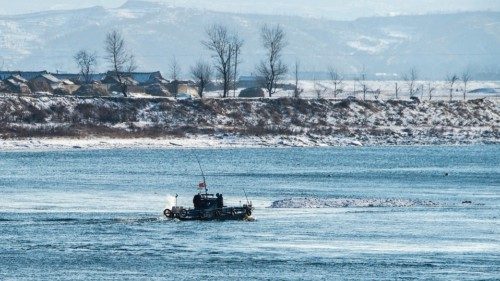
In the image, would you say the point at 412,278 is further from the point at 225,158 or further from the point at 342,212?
the point at 225,158

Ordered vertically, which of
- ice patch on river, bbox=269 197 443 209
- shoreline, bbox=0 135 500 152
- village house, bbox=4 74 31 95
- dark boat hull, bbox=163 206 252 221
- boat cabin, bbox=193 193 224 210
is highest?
village house, bbox=4 74 31 95

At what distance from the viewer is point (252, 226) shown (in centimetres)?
Result: 5653

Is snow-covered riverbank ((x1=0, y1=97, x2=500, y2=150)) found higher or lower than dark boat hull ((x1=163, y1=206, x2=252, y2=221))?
lower

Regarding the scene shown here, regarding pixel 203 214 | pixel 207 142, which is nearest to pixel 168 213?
pixel 203 214

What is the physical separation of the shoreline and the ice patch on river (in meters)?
53.0

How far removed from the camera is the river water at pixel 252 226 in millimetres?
45219

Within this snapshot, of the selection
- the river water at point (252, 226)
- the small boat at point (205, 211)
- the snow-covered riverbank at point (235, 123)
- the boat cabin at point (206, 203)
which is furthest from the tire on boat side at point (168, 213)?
the snow-covered riverbank at point (235, 123)

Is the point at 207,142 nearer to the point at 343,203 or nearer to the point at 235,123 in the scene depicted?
the point at 235,123

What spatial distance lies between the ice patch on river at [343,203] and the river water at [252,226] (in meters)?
0.37

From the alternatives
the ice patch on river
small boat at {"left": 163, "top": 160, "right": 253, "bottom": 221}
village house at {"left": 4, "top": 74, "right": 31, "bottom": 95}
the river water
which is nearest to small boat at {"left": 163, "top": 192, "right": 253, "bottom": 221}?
small boat at {"left": 163, "top": 160, "right": 253, "bottom": 221}

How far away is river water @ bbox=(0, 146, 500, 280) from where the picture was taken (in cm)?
4522

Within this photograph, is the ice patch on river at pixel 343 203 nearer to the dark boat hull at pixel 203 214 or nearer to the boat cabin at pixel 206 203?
the boat cabin at pixel 206 203

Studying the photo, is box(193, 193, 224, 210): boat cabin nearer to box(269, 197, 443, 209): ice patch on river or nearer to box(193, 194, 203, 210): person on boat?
box(193, 194, 203, 210): person on boat

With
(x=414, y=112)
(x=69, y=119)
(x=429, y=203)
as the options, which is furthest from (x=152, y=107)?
(x=429, y=203)
